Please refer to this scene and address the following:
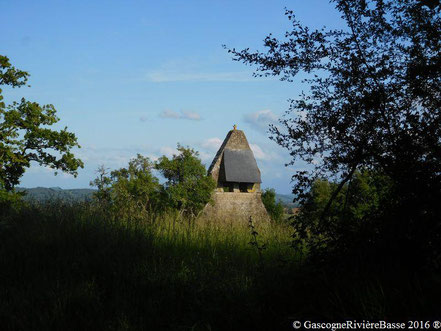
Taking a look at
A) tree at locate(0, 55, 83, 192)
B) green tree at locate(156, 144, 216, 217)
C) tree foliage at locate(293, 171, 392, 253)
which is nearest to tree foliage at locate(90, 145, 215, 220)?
green tree at locate(156, 144, 216, 217)

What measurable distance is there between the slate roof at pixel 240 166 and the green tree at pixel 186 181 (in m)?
2.00

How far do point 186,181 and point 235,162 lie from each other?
15.3 ft

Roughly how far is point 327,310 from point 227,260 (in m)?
2.76

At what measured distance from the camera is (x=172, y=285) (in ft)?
18.9

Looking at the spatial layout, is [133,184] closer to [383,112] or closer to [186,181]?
[186,181]

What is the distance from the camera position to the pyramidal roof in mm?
29422

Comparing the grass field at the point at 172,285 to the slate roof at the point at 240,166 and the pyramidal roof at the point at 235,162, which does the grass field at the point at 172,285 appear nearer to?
the slate roof at the point at 240,166

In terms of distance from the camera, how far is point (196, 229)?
870cm

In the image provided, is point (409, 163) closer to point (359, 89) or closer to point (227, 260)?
point (359, 89)

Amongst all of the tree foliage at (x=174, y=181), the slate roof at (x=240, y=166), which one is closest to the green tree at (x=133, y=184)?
the tree foliage at (x=174, y=181)

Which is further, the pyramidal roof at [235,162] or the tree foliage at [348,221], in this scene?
the pyramidal roof at [235,162]

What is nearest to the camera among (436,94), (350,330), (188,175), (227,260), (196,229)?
(350,330)

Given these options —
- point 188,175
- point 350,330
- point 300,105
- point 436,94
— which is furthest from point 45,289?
point 188,175

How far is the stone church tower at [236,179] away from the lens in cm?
2917
